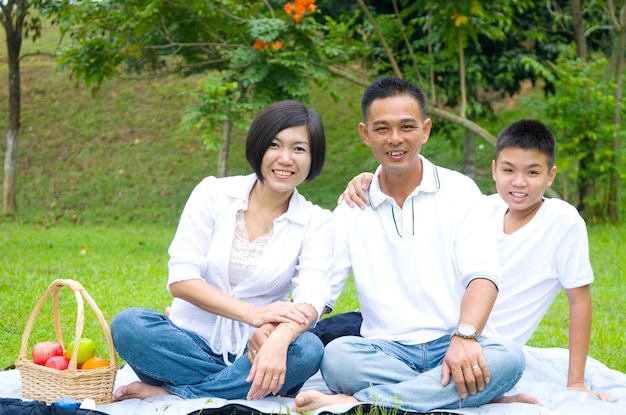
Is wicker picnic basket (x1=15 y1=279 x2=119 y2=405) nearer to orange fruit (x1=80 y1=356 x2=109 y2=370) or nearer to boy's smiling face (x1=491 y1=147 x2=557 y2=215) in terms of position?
orange fruit (x1=80 y1=356 x2=109 y2=370)

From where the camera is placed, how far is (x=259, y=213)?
391cm

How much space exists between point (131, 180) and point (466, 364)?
12.8m

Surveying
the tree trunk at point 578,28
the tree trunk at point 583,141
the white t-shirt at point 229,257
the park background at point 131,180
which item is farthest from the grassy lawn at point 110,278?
the tree trunk at point 578,28

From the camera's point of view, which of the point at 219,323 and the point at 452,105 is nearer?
the point at 219,323

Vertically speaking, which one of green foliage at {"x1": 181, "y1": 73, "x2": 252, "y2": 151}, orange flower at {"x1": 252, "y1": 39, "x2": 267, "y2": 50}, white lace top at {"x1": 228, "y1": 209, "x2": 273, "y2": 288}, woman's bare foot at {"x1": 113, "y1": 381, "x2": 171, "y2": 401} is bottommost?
woman's bare foot at {"x1": 113, "y1": 381, "x2": 171, "y2": 401}

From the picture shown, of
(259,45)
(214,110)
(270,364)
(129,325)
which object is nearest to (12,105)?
(214,110)

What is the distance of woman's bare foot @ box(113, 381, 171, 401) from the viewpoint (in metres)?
3.71

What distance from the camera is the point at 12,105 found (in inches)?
508

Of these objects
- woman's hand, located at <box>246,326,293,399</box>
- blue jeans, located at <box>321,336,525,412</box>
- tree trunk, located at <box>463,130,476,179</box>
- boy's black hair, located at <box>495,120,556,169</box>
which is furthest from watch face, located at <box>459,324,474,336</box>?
tree trunk, located at <box>463,130,476,179</box>

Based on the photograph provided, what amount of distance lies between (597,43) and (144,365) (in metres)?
11.3

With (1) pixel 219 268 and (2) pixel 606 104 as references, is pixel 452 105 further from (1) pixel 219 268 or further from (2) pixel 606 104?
(1) pixel 219 268

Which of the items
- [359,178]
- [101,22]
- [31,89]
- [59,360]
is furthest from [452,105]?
[31,89]

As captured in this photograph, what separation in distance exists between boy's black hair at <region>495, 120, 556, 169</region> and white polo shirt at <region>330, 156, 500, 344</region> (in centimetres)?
54

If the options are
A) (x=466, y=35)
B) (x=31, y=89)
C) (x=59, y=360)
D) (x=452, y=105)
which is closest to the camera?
(x=59, y=360)
